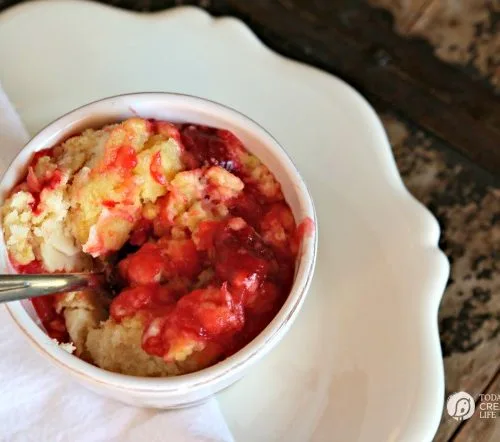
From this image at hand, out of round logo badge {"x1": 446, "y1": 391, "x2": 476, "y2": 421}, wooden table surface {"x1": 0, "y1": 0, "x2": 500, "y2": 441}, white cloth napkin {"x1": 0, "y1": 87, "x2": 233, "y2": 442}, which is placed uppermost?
wooden table surface {"x1": 0, "y1": 0, "x2": 500, "y2": 441}

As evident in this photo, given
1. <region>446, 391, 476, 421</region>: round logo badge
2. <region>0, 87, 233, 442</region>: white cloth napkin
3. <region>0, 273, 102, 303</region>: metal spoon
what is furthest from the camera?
<region>446, 391, 476, 421</region>: round logo badge

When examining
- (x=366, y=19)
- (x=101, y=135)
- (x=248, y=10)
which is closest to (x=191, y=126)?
(x=101, y=135)

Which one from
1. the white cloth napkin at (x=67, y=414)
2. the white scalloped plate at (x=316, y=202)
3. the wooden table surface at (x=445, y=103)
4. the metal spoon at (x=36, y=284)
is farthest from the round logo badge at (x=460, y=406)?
the metal spoon at (x=36, y=284)

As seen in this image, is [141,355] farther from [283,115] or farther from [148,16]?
[148,16]

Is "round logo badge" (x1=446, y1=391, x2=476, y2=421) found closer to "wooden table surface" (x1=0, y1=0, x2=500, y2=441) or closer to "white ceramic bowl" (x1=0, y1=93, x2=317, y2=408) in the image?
"wooden table surface" (x1=0, y1=0, x2=500, y2=441)

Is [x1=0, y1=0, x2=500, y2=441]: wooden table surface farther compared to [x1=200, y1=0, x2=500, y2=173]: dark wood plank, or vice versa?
[x1=200, y1=0, x2=500, y2=173]: dark wood plank

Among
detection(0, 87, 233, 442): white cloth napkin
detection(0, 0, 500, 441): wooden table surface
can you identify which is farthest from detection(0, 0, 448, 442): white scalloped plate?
detection(0, 0, 500, 441): wooden table surface

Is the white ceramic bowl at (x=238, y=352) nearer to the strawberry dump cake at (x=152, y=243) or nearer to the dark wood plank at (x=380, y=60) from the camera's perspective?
the strawberry dump cake at (x=152, y=243)
